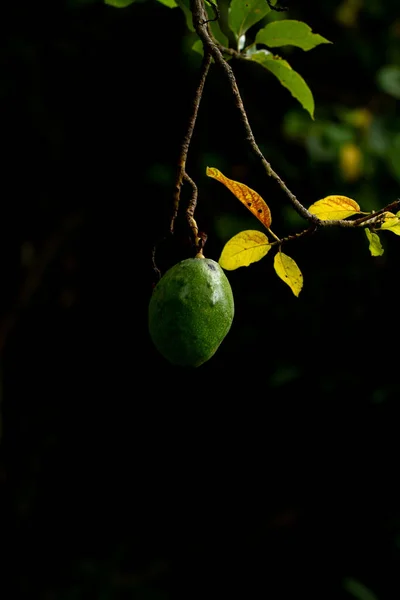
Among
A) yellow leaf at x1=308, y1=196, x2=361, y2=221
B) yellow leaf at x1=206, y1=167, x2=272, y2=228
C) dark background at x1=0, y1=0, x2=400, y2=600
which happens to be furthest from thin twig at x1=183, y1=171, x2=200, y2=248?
dark background at x1=0, y1=0, x2=400, y2=600

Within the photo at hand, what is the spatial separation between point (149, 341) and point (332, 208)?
1.73 m

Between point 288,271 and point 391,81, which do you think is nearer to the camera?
point 288,271

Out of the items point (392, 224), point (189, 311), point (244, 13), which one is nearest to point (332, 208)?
point (392, 224)

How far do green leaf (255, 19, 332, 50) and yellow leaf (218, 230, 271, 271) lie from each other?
0.29 m

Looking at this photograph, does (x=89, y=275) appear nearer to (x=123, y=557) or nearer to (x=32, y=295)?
(x=32, y=295)

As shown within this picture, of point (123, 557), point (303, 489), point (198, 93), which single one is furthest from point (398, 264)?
point (198, 93)

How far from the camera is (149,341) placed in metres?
2.40

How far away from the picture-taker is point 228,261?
71 cm

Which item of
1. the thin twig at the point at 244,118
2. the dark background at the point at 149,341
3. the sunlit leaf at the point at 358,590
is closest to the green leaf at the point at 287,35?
the thin twig at the point at 244,118

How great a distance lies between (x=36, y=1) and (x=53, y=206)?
72 centimetres

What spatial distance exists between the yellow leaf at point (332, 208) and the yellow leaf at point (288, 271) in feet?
0.20

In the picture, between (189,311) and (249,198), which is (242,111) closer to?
(249,198)

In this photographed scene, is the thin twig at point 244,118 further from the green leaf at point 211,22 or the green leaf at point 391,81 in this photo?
the green leaf at point 391,81

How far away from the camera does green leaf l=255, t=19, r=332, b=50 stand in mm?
858
